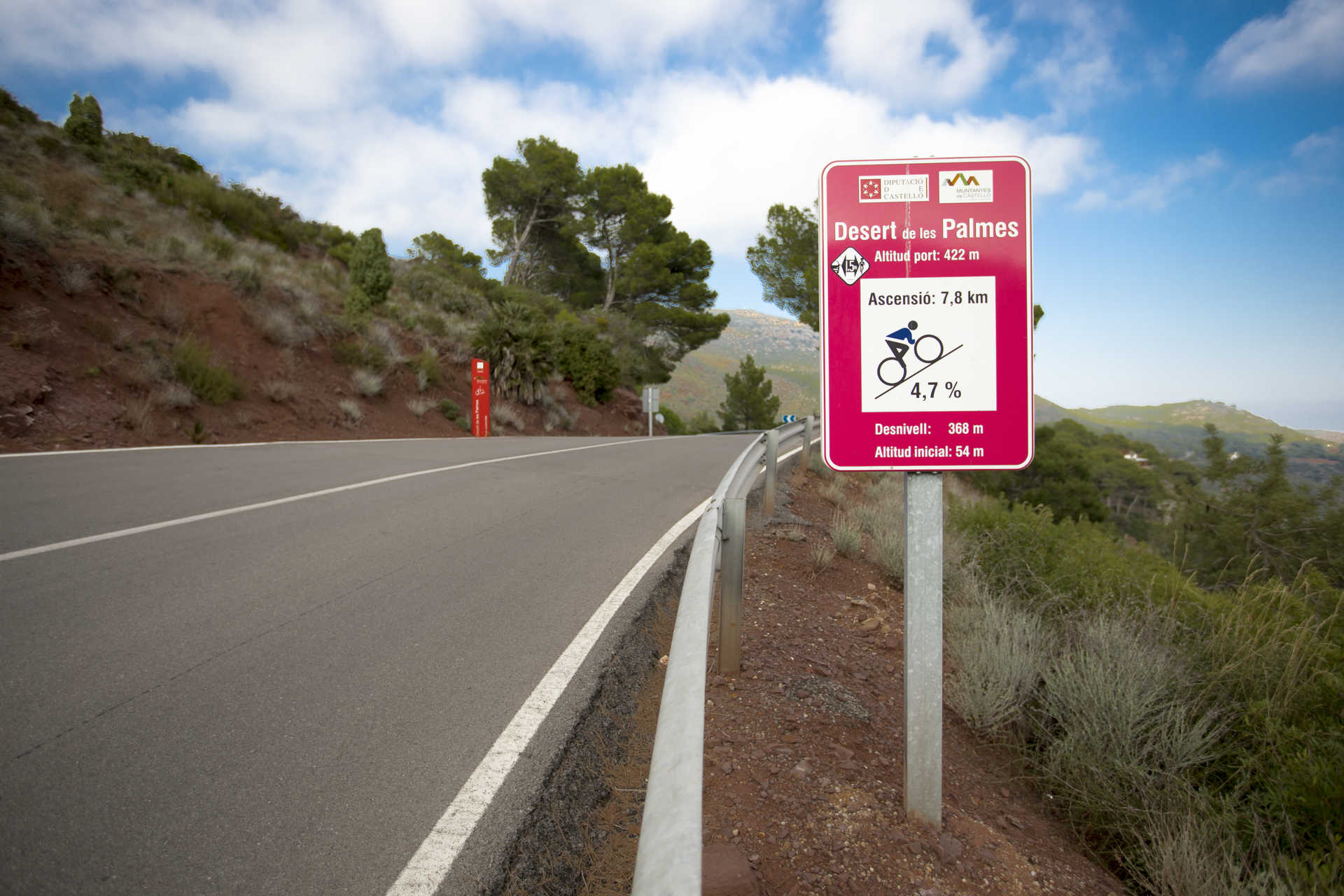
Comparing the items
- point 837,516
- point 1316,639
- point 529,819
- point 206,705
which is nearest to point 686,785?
point 529,819

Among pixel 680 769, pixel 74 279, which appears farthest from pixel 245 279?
pixel 680 769

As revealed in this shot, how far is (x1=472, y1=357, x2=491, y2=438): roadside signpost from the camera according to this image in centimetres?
1903

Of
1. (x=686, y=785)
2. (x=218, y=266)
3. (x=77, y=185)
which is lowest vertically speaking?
(x=686, y=785)

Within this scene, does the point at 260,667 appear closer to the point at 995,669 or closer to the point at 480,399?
the point at 995,669

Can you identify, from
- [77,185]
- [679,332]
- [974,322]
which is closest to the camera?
[974,322]

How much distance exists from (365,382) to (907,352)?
17.3m

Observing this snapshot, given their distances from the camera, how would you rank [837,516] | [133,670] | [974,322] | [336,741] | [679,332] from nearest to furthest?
[974,322] < [336,741] < [133,670] < [837,516] < [679,332]

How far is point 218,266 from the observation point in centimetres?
1748

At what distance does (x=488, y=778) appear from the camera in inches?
107

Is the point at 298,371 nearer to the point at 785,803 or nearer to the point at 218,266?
the point at 218,266

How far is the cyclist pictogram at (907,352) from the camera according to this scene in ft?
8.18

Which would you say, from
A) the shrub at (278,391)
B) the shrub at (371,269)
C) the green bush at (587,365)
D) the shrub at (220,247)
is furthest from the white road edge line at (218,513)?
the green bush at (587,365)

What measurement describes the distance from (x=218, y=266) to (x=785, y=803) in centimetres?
1949

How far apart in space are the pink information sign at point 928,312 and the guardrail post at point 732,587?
111 centimetres
